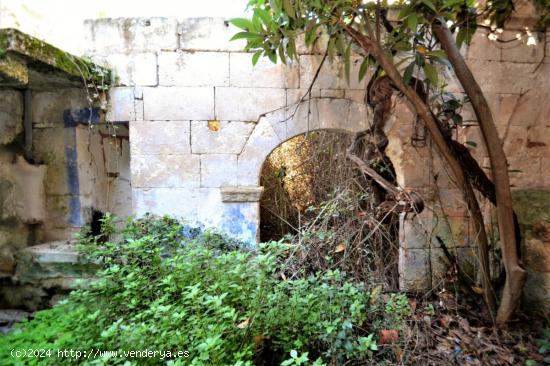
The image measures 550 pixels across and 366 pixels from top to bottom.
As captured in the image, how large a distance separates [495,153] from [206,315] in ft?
6.89

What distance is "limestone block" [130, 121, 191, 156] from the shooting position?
3.15m

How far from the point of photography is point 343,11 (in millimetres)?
2027

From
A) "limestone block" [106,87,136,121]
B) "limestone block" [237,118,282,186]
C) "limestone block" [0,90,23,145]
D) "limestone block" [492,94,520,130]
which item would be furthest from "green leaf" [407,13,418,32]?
"limestone block" [0,90,23,145]

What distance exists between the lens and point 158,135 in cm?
316

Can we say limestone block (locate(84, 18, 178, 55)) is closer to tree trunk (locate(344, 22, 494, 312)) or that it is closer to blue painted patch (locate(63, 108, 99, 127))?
blue painted patch (locate(63, 108, 99, 127))

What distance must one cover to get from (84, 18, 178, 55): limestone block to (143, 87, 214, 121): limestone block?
403mm

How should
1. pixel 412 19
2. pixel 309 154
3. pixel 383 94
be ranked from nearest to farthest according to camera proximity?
pixel 412 19 < pixel 383 94 < pixel 309 154

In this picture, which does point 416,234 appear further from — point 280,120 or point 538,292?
point 280,120

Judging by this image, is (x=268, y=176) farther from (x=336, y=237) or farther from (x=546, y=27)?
(x=546, y=27)

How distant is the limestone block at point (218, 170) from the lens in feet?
10.5

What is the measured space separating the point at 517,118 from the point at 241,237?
2822mm

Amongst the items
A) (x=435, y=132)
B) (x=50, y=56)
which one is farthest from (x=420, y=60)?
(x=50, y=56)

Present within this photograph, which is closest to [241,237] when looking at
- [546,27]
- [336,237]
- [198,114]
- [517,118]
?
[336,237]

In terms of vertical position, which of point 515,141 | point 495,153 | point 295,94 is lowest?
point 495,153
